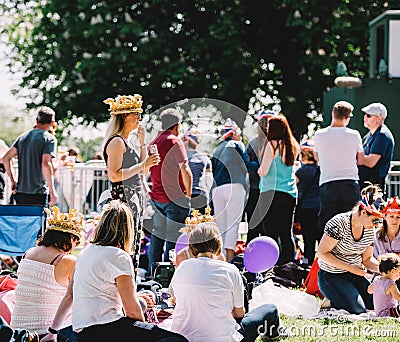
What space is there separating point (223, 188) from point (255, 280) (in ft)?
4.97

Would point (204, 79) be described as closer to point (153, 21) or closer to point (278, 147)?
point (153, 21)

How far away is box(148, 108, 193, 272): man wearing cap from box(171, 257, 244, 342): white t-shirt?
2.91 meters

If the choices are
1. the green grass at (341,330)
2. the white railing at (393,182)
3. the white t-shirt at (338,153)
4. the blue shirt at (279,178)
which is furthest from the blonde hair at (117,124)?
the white railing at (393,182)

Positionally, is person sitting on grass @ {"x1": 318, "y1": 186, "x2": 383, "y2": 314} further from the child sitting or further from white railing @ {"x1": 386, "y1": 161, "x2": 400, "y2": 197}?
white railing @ {"x1": 386, "y1": 161, "x2": 400, "y2": 197}

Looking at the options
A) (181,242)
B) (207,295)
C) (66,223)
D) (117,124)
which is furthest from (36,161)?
(207,295)

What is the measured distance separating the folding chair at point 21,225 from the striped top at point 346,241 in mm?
2671

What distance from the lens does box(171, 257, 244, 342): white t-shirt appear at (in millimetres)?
4898

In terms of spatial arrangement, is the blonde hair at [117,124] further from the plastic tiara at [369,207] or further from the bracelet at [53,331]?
the plastic tiara at [369,207]

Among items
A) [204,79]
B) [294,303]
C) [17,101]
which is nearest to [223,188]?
[294,303]

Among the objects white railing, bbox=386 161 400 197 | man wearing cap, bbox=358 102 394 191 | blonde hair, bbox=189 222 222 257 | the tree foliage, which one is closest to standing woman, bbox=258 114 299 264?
man wearing cap, bbox=358 102 394 191

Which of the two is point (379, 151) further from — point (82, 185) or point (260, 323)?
point (82, 185)

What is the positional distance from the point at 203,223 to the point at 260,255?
2029 mm

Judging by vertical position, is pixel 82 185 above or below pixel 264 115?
below

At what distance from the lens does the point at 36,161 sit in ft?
27.5
